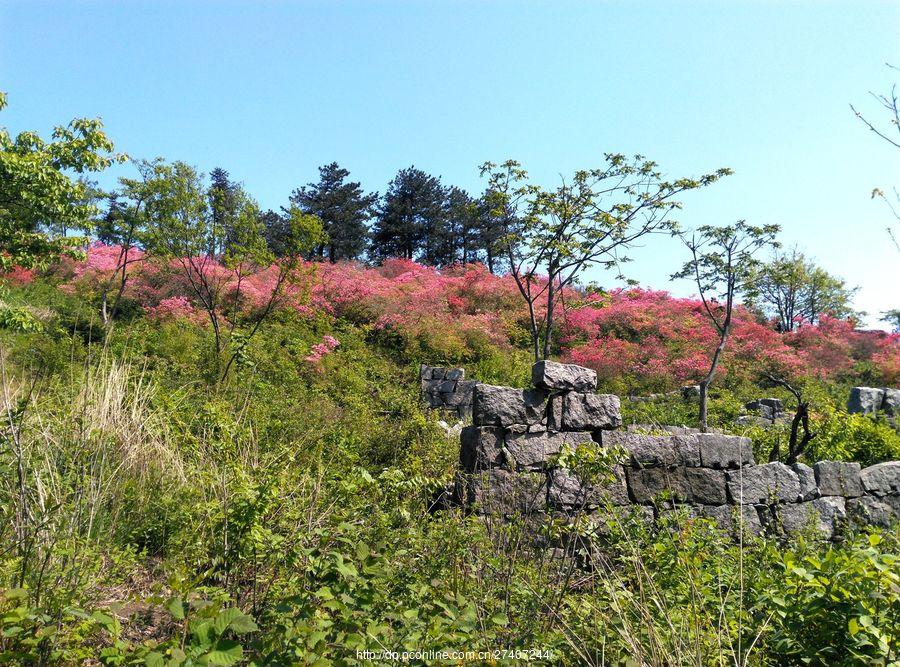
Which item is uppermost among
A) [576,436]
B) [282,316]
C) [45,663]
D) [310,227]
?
[310,227]

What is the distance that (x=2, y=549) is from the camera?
2906mm

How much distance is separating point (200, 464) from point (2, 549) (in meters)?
1.62

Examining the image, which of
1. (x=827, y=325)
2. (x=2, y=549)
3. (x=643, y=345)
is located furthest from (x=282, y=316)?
(x=827, y=325)

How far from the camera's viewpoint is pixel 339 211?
29.9 m

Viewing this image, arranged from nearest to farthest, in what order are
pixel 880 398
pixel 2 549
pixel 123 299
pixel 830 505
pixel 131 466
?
pixel 2 549
pixel 131 466
pixel 830 505
pixel 880 398
pixel 123 299

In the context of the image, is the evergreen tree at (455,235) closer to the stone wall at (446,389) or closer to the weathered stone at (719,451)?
the stone wall at (446,389)

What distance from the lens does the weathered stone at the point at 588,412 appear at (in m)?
5.32

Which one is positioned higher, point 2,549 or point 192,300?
point 192,300

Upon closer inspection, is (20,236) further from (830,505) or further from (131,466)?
(830,505)

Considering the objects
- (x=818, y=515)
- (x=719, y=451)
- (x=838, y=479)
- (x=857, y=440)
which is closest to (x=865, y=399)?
(x=857, y=440)

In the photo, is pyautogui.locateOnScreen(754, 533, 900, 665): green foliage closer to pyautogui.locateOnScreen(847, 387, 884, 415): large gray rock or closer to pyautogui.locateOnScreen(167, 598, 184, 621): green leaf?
pyautogui.locateOnScreen(167, 598, 184, 621): green leaf

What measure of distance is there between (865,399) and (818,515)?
24.3ft

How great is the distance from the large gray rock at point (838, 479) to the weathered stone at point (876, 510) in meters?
0.10

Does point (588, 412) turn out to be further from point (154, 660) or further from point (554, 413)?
point (154, 660)
